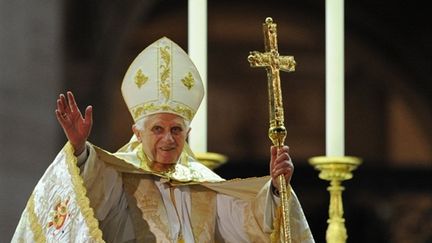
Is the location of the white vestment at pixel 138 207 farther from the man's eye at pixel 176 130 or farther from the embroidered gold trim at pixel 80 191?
the man's eye at pixel 176 130

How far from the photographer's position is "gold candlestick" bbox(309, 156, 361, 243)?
8117mm

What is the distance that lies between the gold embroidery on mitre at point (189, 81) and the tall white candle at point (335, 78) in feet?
3.75

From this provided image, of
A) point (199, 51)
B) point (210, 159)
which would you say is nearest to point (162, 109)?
point (210, 159)

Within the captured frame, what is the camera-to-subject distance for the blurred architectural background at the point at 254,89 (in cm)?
881

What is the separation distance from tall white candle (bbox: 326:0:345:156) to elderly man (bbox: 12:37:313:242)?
3.59 feet

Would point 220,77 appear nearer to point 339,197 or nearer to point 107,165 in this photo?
point 339,197

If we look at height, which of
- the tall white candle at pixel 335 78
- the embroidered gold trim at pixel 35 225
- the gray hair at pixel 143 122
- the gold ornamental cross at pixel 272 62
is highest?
the tall white candle at pixel 335 78

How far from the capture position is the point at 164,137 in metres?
6.91

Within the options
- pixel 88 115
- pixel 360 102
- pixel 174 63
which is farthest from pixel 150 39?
pixel 88 115

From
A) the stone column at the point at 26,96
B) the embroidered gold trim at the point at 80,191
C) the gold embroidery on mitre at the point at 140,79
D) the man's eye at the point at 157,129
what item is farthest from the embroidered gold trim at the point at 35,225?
the stone column at the point at 26,96

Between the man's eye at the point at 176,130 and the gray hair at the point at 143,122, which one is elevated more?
the gray hair at the point at 143,122

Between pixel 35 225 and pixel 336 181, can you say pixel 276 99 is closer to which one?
pixel 35 225

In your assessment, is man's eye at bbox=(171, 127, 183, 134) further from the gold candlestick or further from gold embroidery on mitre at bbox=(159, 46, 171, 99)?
the gold candlestick

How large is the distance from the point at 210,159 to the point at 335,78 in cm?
62
